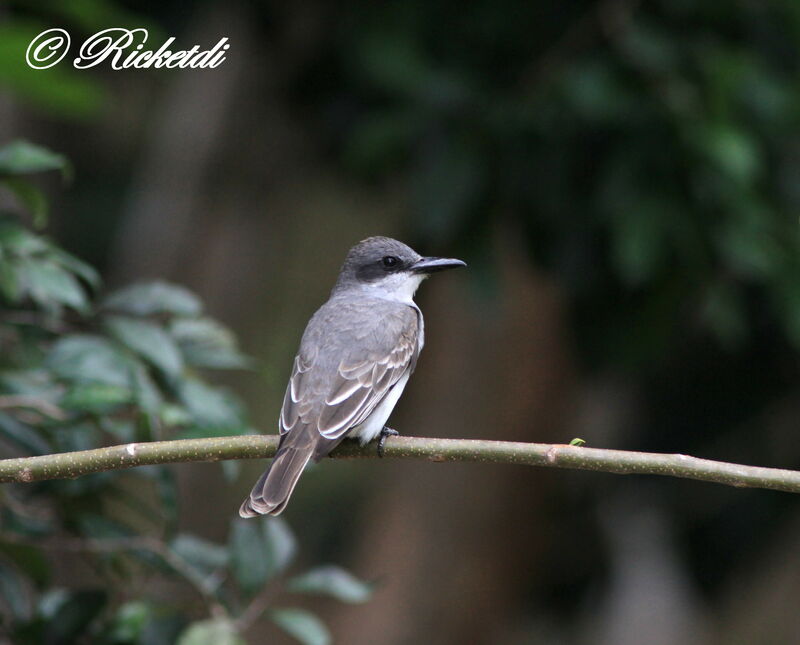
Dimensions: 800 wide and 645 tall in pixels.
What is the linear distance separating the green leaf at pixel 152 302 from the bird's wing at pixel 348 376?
53 centimetres

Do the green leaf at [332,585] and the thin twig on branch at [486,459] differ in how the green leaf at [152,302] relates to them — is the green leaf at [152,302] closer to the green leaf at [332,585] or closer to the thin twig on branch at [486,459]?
the thin twig on branch at [486,459]

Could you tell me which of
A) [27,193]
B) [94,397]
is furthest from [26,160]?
[94,397]

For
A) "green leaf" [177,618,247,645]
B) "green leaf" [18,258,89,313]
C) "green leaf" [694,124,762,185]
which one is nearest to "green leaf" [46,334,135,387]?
"green leaf" [18,258,89,313]

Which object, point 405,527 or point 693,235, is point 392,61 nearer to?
point 693,235

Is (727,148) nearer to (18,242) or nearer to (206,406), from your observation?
(206,406)

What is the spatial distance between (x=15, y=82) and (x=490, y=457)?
2314 mm

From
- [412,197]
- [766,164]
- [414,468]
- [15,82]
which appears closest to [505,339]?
[414,468]

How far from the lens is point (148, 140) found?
9.02 meters

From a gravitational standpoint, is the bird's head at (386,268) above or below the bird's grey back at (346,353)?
above

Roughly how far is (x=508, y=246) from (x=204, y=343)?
12.3ft

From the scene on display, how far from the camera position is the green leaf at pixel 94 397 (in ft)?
10.6

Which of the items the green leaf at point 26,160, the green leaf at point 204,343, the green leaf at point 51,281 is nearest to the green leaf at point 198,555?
the green leaf at point 204,343

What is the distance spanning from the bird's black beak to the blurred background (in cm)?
108

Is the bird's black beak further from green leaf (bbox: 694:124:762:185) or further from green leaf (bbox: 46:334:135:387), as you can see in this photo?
green leaf (bbox: 694:124:762:185)
